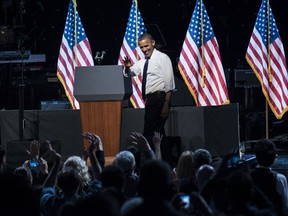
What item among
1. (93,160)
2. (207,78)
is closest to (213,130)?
(207,78)

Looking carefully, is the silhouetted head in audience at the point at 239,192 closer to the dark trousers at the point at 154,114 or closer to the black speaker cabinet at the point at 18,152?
the dark trousers at the point at 154,114

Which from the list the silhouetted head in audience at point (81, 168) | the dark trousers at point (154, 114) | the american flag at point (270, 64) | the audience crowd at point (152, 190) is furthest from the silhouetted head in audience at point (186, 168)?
the american flag at point (270, 64)

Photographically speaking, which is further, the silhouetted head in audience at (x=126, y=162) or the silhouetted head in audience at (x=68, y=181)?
the silhouetted head in audience at (x=126, y=162)

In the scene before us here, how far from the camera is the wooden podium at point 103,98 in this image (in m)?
10.9

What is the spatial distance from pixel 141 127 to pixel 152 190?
8104 millimetres

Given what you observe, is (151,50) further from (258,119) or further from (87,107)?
(258,119)

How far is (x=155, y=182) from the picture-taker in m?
4.36

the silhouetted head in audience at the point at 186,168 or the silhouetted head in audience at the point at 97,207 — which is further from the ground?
the silhouetted head in audience at the point at 97,207

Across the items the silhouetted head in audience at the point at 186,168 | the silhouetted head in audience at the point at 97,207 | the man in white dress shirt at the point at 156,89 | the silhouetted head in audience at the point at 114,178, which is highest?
the man in white dress shirt at the point at 156,89

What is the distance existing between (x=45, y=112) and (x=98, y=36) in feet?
17.9

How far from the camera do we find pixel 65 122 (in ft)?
41.1

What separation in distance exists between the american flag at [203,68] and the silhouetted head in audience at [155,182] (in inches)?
343

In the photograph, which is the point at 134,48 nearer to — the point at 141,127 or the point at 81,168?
the point at 141,127

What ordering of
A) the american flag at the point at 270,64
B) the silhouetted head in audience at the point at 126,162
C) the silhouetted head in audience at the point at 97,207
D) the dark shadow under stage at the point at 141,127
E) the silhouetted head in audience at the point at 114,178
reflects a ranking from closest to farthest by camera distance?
the silhouetted head in audience at the point at 97,207, the silhouetted head in audience at the point at 114,178, the silhouetted head in audience at the point at 126,162, the dark shadow under stage at the point at 141,127, the american flag at the point at 270,64
